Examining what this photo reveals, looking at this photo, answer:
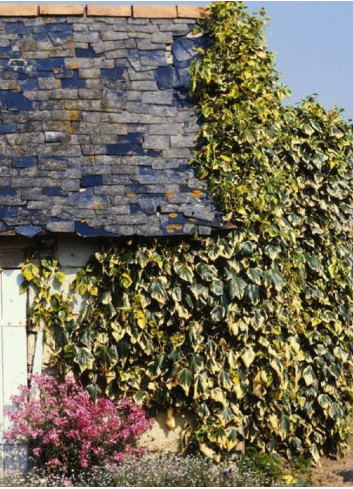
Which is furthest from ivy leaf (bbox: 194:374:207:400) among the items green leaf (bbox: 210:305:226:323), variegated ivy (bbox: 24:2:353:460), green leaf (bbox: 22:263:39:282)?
green leaf (bbox: 22:263:39:282)

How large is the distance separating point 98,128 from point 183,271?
6.17 ft

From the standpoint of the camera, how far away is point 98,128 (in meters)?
8.73

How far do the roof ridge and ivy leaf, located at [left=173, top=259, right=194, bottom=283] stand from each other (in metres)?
3.17

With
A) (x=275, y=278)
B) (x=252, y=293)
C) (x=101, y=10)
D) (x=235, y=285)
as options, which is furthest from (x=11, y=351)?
(x=101, y=10)

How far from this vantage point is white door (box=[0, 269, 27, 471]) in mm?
7922

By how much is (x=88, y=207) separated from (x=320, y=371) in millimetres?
3164

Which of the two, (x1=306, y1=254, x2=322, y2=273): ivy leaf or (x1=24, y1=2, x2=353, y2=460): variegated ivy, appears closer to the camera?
(x1=24, y1=2, x2=353, y2=460): variegated ivy

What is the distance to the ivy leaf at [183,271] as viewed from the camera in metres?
8.02

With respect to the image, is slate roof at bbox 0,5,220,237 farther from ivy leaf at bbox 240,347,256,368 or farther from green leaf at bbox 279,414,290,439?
green leaf at bbox 279,414,290,439

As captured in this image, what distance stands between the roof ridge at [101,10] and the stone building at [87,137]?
12mm

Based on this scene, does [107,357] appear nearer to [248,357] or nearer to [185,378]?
[185,378]

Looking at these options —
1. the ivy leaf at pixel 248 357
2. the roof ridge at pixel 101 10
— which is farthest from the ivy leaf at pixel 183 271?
the roof ridge at pixel 101 10

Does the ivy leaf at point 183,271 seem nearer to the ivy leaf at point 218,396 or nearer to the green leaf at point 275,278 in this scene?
the green leaf at point 275,278

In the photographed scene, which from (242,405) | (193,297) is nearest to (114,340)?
(193,297)
